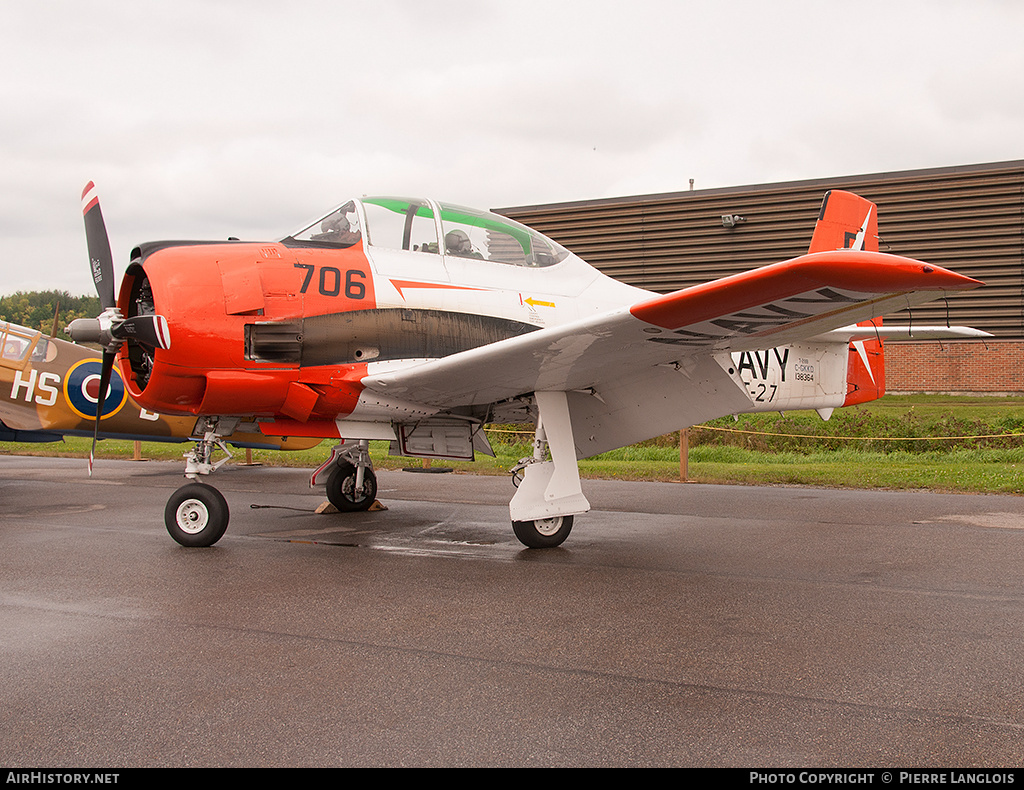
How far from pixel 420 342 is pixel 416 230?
99 centimetres

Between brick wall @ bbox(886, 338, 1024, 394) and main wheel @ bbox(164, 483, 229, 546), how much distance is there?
76.7 ft

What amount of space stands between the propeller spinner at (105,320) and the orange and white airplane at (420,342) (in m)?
0.02

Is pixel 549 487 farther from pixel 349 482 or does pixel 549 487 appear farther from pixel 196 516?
pixel 349 482

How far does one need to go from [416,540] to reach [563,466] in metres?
1.57

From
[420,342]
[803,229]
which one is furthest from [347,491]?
[803,229]

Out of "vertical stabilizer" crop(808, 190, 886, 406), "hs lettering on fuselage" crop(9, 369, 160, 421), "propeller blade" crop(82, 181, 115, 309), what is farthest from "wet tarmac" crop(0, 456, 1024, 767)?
"hs lettering on fuselage" crop(9, 369, 160, 421)

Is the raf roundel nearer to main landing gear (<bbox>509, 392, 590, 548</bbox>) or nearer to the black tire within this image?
the black tire

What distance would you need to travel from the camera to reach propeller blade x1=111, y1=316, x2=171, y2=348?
5.95 metres

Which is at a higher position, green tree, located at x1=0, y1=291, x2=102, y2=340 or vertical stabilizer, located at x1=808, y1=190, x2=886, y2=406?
green tree, located at x1=0, y1=291, x2=102, y2=340

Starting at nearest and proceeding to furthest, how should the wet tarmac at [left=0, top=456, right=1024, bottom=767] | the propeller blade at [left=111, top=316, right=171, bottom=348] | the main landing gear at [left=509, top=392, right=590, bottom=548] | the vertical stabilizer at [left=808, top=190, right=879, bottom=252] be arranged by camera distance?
the wet tarmac at [left=0, top=456, right=1024, bottom=767] → the propeller blade at [left=111, top=316, right=171, bottom=348] → the main landing gear at [left=509, top=392, right=590, bottom=548] → the vertical stabilizer at [left=808, top=190, right=879, bottom=252]

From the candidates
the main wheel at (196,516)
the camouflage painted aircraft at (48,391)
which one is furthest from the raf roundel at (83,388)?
the main wheel at (196,516)
